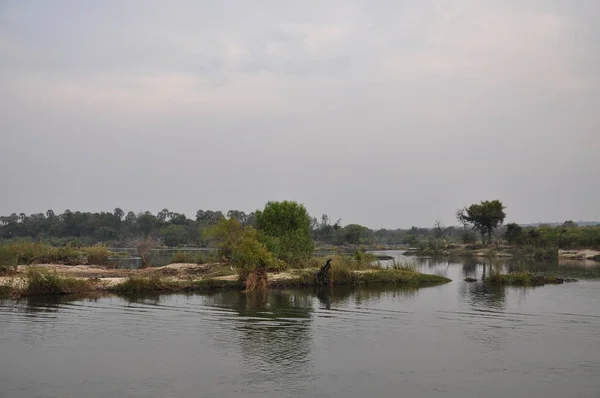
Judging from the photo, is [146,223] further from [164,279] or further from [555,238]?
[164,279]

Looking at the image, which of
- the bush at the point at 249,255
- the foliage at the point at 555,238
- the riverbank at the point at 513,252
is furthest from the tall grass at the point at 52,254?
the foliage at the point at 555,238

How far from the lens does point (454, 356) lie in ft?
51.5

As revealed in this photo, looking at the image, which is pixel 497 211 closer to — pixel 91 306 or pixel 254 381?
pixel 91 306

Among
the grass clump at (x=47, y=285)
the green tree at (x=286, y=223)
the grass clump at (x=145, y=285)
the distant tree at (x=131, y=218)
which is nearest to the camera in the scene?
the grass clump at (x=47, y=285)

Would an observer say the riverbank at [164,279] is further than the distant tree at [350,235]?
No

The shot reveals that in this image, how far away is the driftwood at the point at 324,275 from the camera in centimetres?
3297

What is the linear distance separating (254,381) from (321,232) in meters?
105

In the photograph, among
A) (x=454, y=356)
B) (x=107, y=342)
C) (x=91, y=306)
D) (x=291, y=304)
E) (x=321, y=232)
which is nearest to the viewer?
(x=454, y=356)

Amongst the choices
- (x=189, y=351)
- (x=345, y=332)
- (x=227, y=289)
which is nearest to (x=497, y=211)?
(x=227, y=289)

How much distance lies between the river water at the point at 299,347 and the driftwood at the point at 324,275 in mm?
6376

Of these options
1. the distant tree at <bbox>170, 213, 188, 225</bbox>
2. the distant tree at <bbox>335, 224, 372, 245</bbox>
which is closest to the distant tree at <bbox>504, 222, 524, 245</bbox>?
the distant tree at <bbox>335, 224, 372, 245</bbox>

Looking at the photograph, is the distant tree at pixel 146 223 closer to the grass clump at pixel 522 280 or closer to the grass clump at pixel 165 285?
the grass clump at pixel 165 285

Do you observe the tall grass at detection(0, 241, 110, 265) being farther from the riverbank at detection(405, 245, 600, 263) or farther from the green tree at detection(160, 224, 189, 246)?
the green tree at detection(160, 224, 189, 246)

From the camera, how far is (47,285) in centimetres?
2703
